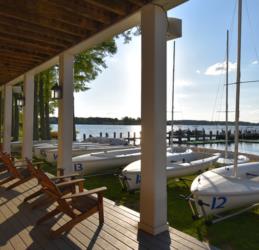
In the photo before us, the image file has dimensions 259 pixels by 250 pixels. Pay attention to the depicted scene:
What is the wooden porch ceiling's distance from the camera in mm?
3465

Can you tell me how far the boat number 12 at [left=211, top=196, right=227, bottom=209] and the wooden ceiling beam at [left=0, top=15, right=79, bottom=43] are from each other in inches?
142

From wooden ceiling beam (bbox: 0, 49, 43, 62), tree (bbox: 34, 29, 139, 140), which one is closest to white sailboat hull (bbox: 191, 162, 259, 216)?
wooden ceiling beam (bbox: 0, 49, 43, 62)

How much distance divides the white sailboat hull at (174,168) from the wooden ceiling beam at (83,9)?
12.0ft

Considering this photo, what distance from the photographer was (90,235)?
3.24 meters

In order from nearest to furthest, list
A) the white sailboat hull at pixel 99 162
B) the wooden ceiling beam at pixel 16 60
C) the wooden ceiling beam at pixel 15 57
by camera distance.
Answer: the wooden ceiling beam at pixel 15 57 < the wooden ceiling beam at pixel 16 60 < the white sailboat hull at pixel 99 162

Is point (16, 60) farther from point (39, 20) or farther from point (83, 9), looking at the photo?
point (83, 9)

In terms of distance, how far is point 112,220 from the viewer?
3.73m

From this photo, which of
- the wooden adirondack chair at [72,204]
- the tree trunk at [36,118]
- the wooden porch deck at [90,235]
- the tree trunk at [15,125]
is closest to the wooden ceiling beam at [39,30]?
the wooden adirondack chair at [72,204]

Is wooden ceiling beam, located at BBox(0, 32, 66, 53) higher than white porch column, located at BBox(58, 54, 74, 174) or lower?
higher

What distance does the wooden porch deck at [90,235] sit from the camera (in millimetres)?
2980

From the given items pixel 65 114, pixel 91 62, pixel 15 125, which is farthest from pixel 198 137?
pixel 65 114

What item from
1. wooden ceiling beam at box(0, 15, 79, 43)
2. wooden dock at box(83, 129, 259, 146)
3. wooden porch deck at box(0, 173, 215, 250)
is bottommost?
wooden dock at box(83, 129, 259, 146)

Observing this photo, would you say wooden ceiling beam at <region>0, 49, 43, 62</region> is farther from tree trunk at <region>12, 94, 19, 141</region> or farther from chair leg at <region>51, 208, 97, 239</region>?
tree trunk at <region>12, 94, 19, 141</region>

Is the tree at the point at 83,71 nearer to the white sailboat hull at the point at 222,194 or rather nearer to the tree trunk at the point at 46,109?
the tree trunk at the point at 46,109
